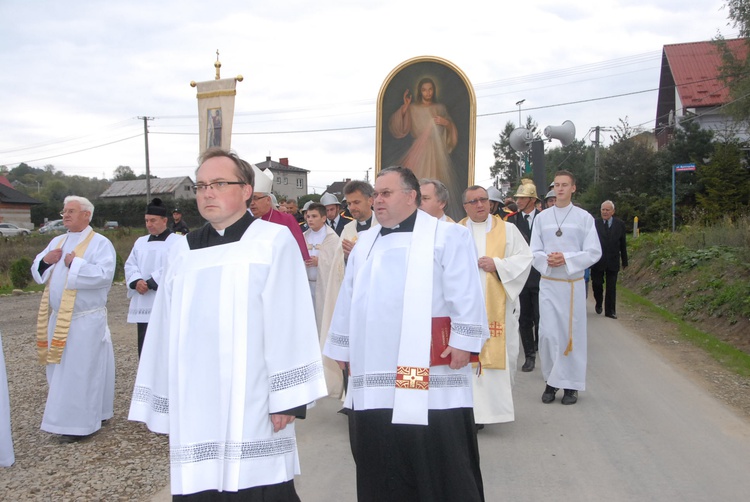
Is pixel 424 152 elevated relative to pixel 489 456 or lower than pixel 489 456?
elevated

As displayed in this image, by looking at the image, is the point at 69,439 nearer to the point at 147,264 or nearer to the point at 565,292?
the point at 147,264

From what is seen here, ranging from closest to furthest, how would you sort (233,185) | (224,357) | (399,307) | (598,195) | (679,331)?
(224,357) < (233,185) < (399,307) < (679,331) < (598,195)

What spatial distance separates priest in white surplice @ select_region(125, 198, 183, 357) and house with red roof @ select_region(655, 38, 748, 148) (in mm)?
34677

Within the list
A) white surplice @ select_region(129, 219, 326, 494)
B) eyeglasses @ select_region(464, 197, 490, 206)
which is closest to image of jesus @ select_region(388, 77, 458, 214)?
eyeglasses @ select_region(464, 197, 490, 206)

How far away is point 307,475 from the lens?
15.9 ft

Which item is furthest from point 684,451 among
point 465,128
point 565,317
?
point 465,128

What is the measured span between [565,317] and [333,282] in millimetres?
2388

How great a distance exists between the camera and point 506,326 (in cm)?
609

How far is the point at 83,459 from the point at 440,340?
11.2 ft

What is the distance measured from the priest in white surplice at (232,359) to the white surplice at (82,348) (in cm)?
325

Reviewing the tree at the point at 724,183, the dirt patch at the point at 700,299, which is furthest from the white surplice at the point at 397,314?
the tree at the point at 724,183

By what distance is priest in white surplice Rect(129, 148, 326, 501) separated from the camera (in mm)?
2852

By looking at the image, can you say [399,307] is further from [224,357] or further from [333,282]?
[333,282]

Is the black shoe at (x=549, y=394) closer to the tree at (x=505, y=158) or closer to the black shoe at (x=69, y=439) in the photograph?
the black shoe at (x=69, y=439)
